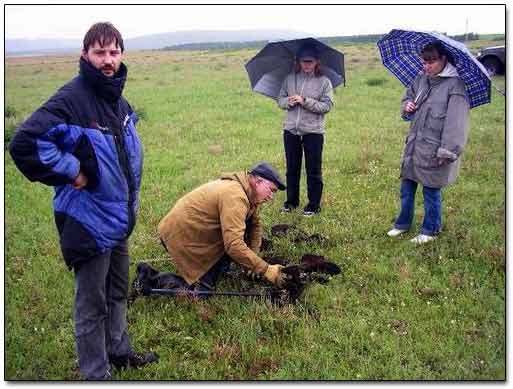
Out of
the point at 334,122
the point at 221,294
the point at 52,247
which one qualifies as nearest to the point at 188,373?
the point at 221,294

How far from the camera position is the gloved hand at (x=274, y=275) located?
4.64 metres

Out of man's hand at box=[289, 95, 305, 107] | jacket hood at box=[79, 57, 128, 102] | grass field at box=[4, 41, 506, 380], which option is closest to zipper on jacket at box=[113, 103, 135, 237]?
jacket hood at box=[79, 57, 128, 102]

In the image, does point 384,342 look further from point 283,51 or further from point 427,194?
point 283,51

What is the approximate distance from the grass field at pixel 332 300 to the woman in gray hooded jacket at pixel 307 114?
1.64 feet

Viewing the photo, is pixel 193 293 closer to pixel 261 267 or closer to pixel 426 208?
pixel 261 267

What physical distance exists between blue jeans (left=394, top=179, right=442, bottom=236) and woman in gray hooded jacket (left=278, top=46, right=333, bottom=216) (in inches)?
50.4

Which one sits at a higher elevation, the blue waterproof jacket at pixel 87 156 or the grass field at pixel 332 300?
the blue waterproof jacket at pixel 87 156

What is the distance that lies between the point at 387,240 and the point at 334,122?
26.0 ft

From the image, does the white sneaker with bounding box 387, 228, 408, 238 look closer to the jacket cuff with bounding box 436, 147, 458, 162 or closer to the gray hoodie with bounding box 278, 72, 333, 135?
the jacket cuff with bounding box 436, 147, 458, 162

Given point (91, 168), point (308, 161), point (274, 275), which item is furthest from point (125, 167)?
point (308, 161)

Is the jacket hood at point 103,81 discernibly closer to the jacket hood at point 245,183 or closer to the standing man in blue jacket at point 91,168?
the standing man in blue jacket at point 91,168

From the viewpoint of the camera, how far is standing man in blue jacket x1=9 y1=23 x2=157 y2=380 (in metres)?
3.04

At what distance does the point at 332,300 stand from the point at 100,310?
2264mm

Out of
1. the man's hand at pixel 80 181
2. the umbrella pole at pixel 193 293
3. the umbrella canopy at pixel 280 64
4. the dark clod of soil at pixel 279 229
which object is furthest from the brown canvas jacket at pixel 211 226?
the umbrella canopy at pixel 280 64
